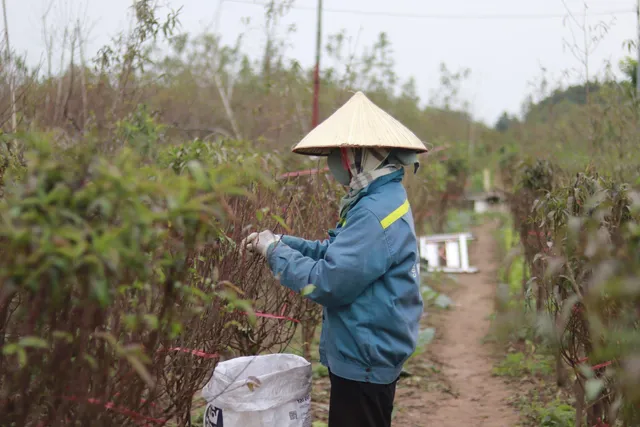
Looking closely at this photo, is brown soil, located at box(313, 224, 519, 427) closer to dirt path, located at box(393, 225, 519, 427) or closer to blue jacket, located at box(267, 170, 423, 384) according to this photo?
dirt path, located at box(393, 225, 519, 427)

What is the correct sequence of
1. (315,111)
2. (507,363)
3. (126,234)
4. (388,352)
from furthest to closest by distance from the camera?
(315,111) < (507,363) < (388,352) < (126,234)

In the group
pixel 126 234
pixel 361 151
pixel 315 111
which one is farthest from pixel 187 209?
pixel 315 111

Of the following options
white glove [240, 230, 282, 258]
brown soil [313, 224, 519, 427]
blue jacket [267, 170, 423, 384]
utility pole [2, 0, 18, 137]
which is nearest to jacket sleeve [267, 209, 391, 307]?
blue jacket [267, 170, 423, 384]

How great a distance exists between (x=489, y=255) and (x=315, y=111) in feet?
13.9

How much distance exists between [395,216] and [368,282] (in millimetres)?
268

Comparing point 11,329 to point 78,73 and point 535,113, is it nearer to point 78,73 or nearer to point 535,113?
point 78,73

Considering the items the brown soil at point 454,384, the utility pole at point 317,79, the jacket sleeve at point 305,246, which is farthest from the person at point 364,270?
the utility pole at point 317,79

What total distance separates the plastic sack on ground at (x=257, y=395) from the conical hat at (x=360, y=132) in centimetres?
86

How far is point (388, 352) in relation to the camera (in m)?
2.44

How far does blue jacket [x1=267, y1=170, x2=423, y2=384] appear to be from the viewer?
2.34 metres

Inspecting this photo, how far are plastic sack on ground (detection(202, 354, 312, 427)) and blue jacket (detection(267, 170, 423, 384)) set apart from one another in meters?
0.17

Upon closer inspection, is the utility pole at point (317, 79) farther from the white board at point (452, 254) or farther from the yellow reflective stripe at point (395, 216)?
the yellow reflective stripe at point (395, 216)

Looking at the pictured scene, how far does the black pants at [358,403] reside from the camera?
2.51m

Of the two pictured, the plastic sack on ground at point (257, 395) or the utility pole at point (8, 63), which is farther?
the utility pole at point (8, 63)
